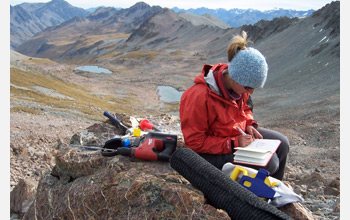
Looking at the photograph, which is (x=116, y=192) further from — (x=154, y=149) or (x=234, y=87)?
(x=234, y=87)

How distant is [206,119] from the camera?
3.78 m

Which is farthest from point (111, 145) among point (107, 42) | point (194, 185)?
point (107, 42)

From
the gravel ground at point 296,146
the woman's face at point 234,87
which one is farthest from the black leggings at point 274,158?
the gravel ground at point 296,146

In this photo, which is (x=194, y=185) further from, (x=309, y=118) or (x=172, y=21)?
(x=172, y=21)

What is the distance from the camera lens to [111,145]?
4.30m

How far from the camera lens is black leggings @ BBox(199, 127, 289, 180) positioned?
3783 mm

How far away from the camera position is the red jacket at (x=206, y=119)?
12.3 ft

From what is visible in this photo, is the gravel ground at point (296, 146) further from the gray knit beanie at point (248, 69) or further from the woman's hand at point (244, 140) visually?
the gray knit beanie at point (248, 69)

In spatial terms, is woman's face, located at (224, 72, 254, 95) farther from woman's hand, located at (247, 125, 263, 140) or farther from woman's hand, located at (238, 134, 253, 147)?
woman's hand, located at (247, 125, 263, 140)

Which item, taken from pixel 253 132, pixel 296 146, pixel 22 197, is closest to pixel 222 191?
pixel 253 132

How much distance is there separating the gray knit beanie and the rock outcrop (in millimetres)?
1336

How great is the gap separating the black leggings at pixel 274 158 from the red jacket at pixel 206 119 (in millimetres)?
75

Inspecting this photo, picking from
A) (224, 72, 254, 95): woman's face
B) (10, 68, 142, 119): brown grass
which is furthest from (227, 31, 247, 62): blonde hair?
(10, 68, 142, 119): brown grass

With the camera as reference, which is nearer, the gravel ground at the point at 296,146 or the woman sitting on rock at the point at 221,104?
the woman sitting on rock at the point at 221,104
